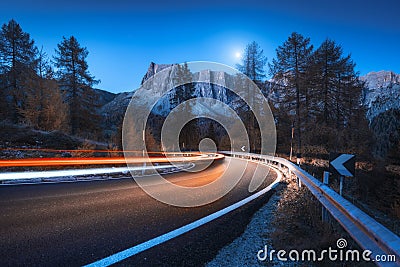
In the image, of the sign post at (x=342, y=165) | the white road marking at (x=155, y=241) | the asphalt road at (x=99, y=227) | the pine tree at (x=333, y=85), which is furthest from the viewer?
the pine tree at (x=333, y=85)

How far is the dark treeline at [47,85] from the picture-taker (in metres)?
22.4

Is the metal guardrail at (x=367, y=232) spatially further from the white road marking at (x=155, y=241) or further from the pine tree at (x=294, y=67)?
the pine tree at (x=294, y=67)

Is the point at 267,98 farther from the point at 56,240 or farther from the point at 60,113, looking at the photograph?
the point at 56,240

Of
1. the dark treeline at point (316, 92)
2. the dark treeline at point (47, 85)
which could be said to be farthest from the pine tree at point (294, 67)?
the dark treeline at point (47, 85)

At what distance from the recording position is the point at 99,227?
364 centimetres

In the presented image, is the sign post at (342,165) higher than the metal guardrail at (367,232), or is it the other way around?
the sign post at (342,165)

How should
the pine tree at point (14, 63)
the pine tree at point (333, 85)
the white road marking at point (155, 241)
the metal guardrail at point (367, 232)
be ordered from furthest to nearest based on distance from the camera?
the pine tree at point (14, 63), the pine tree at point (333, 85), the white road marking at point (155, 241), the metal guardrail at point (367, 232)

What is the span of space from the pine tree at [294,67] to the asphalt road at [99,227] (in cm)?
2194

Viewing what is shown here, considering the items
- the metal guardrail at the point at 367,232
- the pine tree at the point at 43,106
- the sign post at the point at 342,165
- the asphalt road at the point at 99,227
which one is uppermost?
the pine tree at the point at 43,106

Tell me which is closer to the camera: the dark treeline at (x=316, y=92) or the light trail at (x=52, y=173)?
the light trail at (x=52, y=173)

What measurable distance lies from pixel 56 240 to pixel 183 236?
192cm

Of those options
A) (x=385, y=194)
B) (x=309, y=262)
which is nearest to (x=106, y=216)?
(x=309, y=262)

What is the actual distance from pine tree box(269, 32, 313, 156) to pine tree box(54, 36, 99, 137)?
88.9 feet

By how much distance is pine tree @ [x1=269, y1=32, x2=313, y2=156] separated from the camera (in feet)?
79.6
